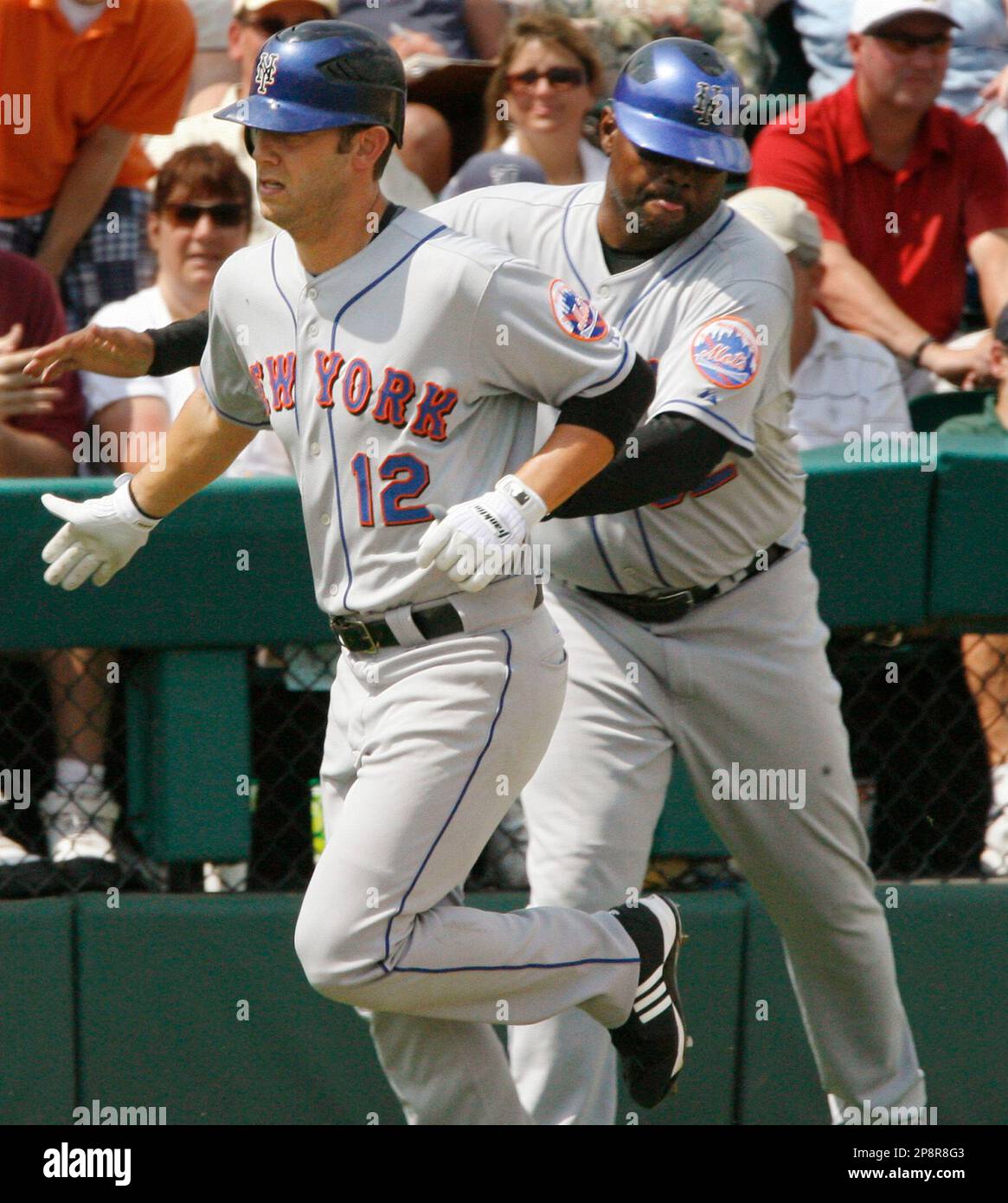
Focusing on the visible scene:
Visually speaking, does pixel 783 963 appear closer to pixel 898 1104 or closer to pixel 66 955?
pixel 898 1104

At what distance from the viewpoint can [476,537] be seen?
2.69 m

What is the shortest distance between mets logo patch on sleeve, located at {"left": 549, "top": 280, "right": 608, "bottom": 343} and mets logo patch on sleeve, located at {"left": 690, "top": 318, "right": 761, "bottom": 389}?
12.8 inches

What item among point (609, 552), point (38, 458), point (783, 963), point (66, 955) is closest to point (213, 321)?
point (609, 552)

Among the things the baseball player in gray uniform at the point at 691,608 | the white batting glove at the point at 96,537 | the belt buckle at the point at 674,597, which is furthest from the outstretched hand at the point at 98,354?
the belt buckle at the point at 674,597

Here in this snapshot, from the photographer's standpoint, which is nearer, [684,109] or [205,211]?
Result: [684,109]

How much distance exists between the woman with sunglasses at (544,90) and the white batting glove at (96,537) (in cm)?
226

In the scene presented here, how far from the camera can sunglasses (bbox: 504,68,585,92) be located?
5.19 metres

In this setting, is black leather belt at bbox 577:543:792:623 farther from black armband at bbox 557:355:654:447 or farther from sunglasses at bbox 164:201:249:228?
sunglasses at bbox 164:201:249:228

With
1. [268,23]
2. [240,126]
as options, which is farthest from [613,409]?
[268,23]

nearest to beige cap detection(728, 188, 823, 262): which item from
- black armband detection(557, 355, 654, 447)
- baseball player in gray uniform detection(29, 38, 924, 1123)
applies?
baseball player in gray uniform detection(29, 38, 924, 1123)

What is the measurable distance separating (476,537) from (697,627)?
935 mm

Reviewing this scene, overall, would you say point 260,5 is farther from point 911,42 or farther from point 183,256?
point 911,42

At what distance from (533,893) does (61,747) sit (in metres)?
1.12

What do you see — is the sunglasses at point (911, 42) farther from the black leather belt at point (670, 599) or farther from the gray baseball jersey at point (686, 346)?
the black leather belt at point (670, 599)
